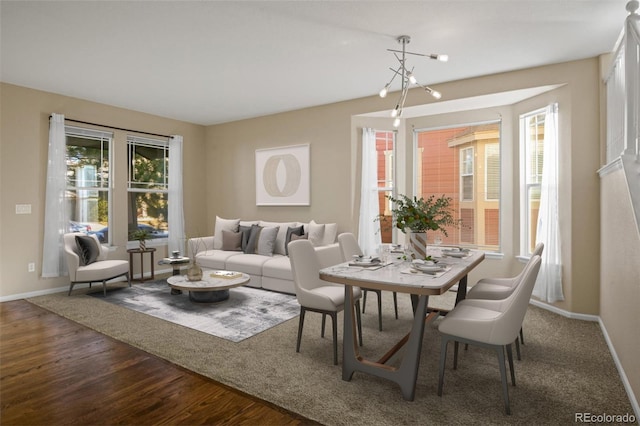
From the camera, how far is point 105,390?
8.14 ft

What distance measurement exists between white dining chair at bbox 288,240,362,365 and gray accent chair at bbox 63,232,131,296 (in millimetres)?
3330

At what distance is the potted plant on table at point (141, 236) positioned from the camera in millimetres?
5980

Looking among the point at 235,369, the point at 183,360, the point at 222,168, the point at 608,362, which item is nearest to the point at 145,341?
the point at 183,360

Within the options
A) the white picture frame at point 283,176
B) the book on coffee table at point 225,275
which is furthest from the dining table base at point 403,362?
the white picture frame at point 283,176

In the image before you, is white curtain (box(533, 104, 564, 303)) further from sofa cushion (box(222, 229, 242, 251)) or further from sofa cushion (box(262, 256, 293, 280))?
sofa cushion (box(222, 229, 242, 251))

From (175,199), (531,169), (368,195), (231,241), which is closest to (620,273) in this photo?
(531,169)

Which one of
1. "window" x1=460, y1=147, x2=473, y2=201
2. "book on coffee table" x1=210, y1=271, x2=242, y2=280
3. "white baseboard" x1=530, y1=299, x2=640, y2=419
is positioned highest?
"window" x1=460, y1=147, x2=473, y2=201

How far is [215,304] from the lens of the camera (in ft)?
→ 14.7

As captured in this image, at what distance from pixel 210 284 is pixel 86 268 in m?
2.01

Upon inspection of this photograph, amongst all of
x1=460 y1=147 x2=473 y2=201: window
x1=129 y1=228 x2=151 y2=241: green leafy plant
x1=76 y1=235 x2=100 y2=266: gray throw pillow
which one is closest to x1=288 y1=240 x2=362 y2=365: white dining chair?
x1=460 y1=147 x2=473 y2=201: window

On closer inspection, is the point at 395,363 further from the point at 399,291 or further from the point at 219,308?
the point at 219,308

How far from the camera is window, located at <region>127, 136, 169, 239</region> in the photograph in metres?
6.23

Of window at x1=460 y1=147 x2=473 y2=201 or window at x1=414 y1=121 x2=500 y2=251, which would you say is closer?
window at x1=414 y1=121 x2=500 y2=251

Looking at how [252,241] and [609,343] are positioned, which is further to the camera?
[252,241]
